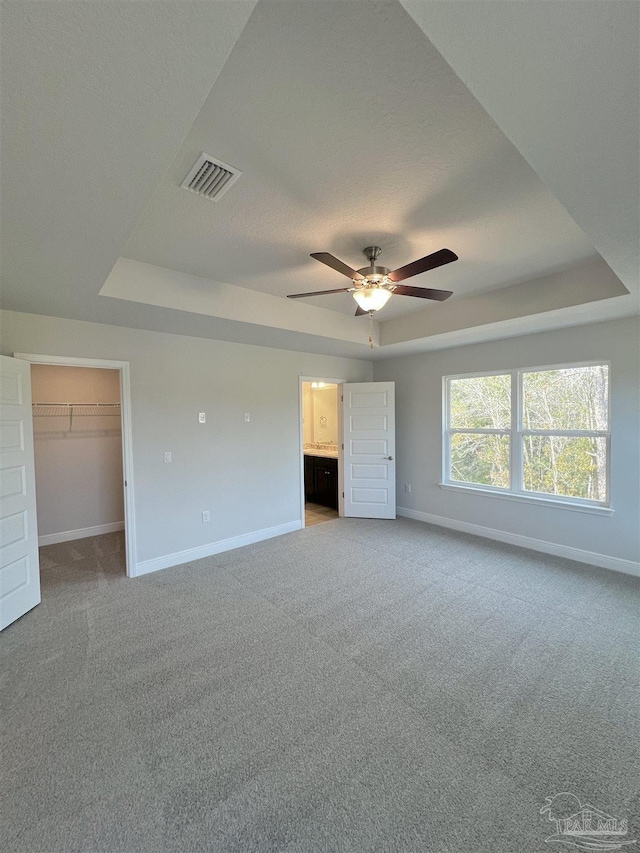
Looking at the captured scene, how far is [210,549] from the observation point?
405 centimetres

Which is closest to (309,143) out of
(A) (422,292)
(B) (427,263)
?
(B) (427,263)

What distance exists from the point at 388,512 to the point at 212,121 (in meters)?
4.85

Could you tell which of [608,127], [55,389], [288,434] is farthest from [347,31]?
[55,389]

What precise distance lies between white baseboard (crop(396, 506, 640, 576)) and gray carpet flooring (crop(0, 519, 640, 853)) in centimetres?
32

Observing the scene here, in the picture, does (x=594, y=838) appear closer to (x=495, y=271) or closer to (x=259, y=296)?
(x=495, y=271)

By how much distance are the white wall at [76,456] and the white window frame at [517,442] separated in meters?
4.61

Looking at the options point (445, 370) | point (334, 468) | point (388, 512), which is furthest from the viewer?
point (334, 468)

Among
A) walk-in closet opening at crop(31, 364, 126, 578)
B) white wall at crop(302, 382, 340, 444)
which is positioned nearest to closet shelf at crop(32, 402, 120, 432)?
walk-in closet opening at crop(31, 364, 126, 578)

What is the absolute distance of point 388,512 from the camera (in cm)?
532

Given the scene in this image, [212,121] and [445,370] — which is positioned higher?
[212,121]

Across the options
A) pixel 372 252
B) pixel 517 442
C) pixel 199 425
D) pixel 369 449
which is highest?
pixel 372 252

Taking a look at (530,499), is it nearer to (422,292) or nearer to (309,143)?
(422,292)

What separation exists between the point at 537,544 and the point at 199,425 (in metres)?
4.06

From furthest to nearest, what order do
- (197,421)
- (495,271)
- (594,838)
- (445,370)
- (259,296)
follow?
(445,370) → (197,421) → (259,296) → (495,271) → (594,838)
